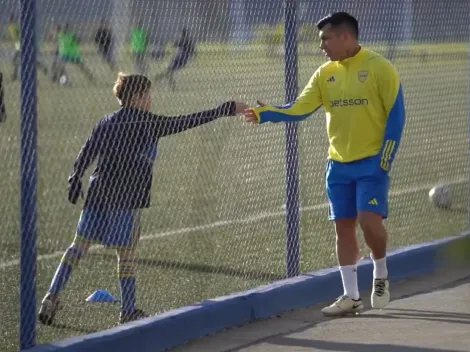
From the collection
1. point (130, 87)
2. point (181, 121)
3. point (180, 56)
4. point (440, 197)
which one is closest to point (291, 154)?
point (180, 56)

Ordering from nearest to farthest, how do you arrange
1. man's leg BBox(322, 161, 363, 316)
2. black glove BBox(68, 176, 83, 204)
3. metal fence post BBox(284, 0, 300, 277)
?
1. black glove BBox(68, 176, 83, 204)
2. man's leg BBox(322, 161, 363, 316)
3. metal fence post BBox(284, 0, 300, 277)

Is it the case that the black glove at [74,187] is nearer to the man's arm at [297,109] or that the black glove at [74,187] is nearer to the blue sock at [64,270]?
the blue sock at [64,270]

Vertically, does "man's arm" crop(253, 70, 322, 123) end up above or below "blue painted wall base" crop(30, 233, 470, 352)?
above

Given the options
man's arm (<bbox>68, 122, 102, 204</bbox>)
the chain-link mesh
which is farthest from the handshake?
man's arm (<bbox>68, 122, 102, 204</bbox>)

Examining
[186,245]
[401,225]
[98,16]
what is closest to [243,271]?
[186,245]

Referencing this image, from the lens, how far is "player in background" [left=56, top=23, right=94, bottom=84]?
23.3ft

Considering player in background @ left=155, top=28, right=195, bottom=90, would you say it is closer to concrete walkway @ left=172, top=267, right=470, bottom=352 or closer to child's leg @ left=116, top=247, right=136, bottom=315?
child's leg @ left=116, top=247, right=136, bottom=315

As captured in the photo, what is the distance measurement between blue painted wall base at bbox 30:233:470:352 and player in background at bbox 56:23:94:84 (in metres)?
1.59

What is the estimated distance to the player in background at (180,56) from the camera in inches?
294

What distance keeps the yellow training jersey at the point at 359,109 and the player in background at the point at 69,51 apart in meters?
1.11

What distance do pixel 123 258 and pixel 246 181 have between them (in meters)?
1.42

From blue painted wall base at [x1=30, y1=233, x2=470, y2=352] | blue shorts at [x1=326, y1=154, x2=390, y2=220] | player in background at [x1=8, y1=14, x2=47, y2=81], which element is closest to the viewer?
player in background at [x1=8, y1=14, x2=47, y2=81]

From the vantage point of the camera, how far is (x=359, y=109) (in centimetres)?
762

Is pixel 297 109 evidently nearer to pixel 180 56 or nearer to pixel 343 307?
pixel 180 56
